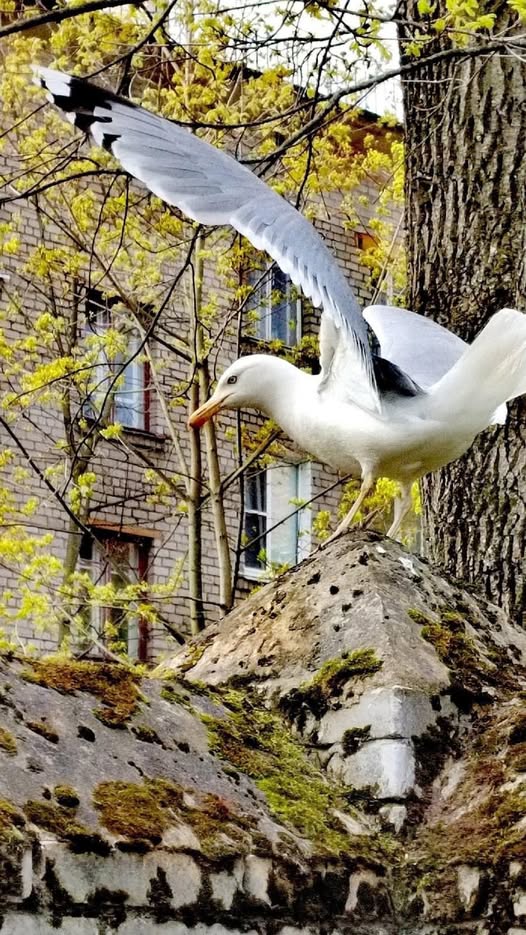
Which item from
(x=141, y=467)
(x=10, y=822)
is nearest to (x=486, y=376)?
(x=10, y=822)

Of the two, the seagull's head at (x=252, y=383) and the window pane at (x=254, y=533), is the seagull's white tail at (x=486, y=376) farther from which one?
the window pane at (x=254, y=533)

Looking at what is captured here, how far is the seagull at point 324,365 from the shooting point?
341 centimetres

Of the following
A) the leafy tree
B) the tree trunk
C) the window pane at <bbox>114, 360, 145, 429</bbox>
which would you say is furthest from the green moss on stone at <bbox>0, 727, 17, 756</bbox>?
the window pane at <bbox>114, 360, 145, 429</bbox>

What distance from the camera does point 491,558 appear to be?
4633 millimetres

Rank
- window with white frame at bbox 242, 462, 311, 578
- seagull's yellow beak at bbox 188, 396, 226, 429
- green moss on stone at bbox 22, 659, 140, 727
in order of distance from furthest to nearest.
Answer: window with white frame at bbox 242, 462, 311, 578 < seagull's yellow beak at bbox 188, 396, 226, 429 < green moss on stone at bbox 22, 659, 140, 727

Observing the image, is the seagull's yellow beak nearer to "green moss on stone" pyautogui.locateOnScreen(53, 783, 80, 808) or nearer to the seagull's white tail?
the seagull's white tail

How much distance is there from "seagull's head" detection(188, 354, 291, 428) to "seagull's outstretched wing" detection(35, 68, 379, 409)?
135 mm

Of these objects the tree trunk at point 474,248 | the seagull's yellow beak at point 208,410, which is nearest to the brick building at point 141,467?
the tree trunk at point 474,248

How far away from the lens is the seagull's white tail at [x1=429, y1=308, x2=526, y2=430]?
128 inches

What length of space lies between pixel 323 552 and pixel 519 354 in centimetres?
76

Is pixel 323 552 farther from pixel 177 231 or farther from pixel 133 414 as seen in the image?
pixel 133 414

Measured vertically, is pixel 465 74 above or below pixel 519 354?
above

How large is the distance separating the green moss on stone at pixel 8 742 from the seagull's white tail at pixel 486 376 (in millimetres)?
1705

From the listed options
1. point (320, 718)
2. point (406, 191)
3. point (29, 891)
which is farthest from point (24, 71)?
point (29, 891)
